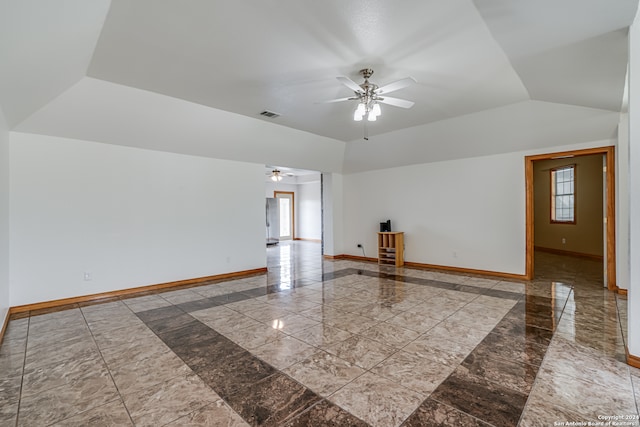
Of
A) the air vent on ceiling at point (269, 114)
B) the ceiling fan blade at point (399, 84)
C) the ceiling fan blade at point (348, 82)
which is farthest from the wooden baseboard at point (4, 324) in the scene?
the ceiling fan blade at point (399, 84)

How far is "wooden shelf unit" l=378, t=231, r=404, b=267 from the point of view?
6.62 meters

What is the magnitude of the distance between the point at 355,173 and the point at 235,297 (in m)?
4.72

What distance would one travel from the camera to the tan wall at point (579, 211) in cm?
688

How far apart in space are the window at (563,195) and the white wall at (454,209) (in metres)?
3.70

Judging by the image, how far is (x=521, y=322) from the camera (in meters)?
3.22

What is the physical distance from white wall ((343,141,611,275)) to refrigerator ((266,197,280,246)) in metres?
4.76

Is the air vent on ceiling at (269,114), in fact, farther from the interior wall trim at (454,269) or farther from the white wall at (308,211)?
the white wall at (308,211)

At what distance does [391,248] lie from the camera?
6.72m

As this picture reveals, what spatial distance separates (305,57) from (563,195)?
828 centimetres

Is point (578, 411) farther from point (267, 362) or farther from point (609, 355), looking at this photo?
point (267, 362)

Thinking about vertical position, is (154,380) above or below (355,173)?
below

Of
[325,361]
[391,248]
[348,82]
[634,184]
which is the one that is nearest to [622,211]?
[634,184]

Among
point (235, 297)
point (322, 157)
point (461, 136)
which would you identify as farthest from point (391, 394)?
point (322, 157)

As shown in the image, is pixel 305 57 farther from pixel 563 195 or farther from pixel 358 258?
pixel 563 195
